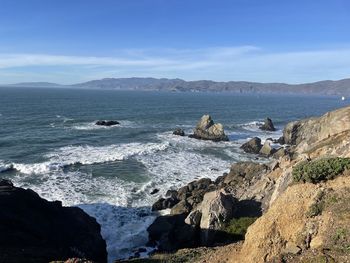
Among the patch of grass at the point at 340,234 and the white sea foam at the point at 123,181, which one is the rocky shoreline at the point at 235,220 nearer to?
the patch of grass at the point at 340,234

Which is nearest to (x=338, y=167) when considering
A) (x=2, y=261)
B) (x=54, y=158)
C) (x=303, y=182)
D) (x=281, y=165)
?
(x=303, y=182)

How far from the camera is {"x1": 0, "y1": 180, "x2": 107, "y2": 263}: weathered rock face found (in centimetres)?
2097

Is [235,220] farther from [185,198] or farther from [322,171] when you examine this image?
[322,171]

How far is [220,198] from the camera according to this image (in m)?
27.4

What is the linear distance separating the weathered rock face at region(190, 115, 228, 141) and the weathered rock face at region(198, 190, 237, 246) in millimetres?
41755

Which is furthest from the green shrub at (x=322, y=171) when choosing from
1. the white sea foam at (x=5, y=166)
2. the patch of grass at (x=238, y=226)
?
the white sea foam at (x=5, y=166)

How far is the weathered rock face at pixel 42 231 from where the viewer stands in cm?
2097

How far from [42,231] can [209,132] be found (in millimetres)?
49272

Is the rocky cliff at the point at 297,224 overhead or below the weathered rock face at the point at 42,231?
overhead

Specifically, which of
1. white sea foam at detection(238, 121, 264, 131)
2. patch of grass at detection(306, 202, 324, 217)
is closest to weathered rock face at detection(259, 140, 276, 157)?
white sea foam at detection(238, 121, 264, 131)

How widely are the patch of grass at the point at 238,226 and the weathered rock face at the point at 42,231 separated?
811 centimetres

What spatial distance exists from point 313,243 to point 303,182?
3511 millimetres

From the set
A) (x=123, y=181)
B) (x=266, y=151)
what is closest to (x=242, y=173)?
(x=123, y=181)

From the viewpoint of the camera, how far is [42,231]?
23.9 metres
